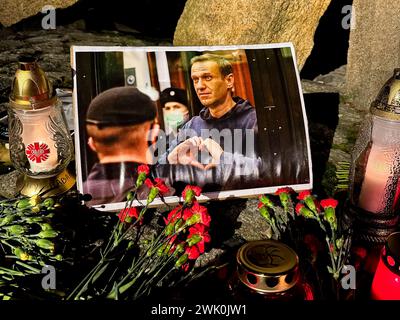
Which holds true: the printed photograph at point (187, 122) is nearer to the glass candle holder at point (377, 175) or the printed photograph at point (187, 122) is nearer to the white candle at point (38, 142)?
the white candle at point (38, 142)

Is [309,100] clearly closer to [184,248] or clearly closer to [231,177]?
[231,177]

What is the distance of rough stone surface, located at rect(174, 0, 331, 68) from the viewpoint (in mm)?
2930

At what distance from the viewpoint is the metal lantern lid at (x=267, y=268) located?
3.72ft

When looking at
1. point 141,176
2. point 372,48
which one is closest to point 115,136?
point 141,176

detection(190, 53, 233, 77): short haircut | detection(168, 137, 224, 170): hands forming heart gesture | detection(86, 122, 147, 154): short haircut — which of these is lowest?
detection(168, 137, 224, 170): hands forming heart gesture

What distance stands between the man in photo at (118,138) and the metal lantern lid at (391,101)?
824mm

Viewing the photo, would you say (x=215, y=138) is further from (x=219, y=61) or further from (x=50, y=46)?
(x=50, y=46)

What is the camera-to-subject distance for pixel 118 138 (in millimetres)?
1919

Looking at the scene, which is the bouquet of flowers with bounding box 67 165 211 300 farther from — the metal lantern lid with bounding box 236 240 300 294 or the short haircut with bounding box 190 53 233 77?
the short haircut with bounding box 190 53 233 77

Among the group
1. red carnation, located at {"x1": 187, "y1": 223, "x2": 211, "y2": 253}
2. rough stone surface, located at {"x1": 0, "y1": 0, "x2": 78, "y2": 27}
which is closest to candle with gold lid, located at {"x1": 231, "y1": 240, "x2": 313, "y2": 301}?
red carnation, located at {"x1": 187, "y1": 223, "x2": 211, "y2": 253}

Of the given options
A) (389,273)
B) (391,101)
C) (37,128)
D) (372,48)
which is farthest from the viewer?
(372,48)

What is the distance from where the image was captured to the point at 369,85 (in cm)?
285

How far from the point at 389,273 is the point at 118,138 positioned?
1067 mm

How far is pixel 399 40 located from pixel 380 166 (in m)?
1.20
